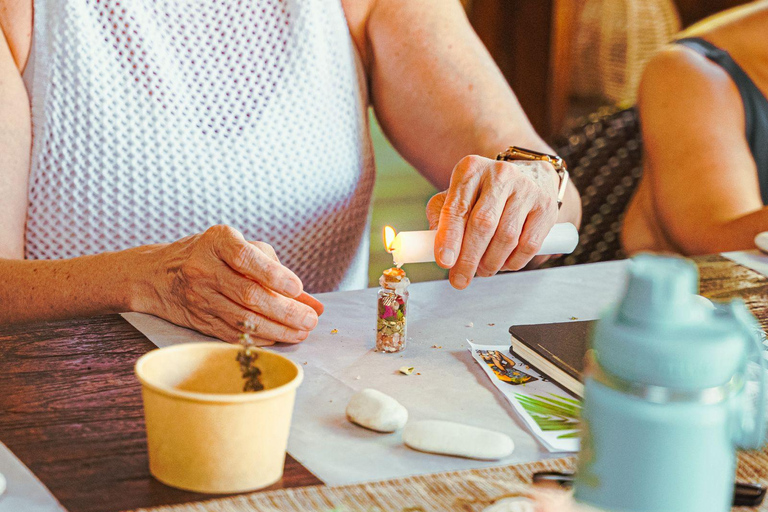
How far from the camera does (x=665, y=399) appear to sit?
47 cm

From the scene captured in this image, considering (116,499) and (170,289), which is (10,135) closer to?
(170,289)

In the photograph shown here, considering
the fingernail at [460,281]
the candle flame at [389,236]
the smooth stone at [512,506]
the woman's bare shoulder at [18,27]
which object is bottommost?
the smooth stone at [512,506]

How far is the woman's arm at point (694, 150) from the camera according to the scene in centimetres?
169

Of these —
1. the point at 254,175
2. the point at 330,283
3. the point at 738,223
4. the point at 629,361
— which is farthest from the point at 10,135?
the point at 738,223

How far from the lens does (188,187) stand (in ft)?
4.37

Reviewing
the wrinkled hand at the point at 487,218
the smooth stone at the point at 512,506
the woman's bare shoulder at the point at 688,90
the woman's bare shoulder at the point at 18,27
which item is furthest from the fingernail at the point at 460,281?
the woman's bare shoulder at the point at 688,90

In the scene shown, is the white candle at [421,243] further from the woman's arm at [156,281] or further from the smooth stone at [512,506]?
the smooth stone at [512,506]

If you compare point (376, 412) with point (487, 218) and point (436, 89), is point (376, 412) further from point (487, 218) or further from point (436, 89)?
point (436, 89)

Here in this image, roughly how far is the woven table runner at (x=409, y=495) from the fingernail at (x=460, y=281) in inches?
15.8

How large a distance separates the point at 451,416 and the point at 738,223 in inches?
40.2

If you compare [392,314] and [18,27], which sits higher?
[18,27]

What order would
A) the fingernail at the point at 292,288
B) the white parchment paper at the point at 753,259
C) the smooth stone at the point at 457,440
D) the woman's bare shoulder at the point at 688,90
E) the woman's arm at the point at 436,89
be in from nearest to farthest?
the smooth stone at the point at 457,440
the fingernail at the point at 292,288
the white parchment paper at the point at 753,259
the woman's arm at the point at 436,89
the woman's bare shoulder at the point at 688,90

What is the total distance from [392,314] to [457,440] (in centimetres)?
27

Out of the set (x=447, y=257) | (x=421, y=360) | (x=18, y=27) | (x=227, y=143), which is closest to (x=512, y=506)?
(x=421, y=360)
